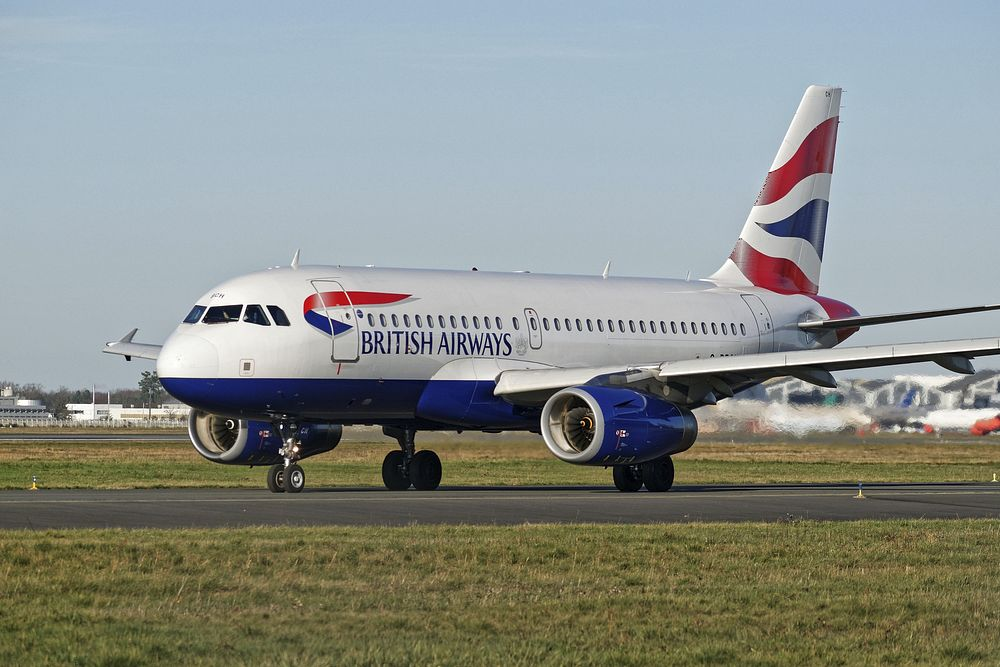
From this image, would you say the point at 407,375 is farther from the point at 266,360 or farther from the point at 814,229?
the point at 814,229

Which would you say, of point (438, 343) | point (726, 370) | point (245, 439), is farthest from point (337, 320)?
point (726, 370)

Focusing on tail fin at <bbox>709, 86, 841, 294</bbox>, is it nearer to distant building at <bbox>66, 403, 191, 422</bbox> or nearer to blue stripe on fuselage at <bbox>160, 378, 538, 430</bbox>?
blue stripe on fuselage at <bbox>160, 378, 538, 430</bbox>

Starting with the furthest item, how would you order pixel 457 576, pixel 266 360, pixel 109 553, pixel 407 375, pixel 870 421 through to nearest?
pixel 870 421
pixel 407 375
pixel 266 360
pixel 109 553
pixel 457 576

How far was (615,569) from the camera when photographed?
1653cm

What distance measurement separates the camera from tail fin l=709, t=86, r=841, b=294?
40281mm

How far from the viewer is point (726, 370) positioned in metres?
30.9

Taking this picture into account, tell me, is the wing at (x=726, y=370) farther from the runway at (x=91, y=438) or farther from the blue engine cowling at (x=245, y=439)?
the runway at (x=91, y=438)

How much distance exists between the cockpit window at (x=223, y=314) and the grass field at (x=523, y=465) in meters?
6.37

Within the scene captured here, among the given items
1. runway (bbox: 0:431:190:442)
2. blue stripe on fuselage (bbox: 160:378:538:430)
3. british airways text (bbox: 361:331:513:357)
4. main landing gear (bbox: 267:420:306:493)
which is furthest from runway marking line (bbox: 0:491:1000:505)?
runway (bbox: 0:431:190:442)

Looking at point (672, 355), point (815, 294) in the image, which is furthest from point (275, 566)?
point (815, 294)

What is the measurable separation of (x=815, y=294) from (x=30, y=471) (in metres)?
21.7

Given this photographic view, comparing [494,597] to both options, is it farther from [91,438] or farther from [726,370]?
[91,438]

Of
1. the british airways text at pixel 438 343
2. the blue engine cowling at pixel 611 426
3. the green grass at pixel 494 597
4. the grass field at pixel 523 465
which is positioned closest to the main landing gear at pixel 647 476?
the blue engine cowling at pixel 611 426

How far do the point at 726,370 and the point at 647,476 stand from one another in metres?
3.27
